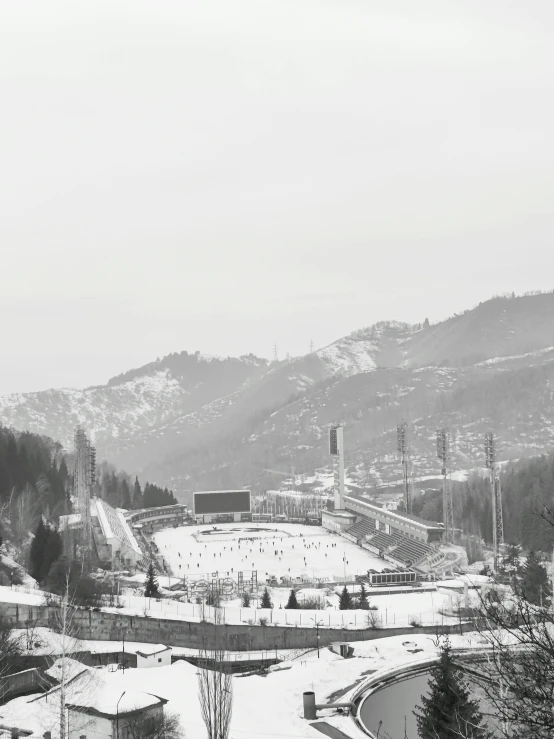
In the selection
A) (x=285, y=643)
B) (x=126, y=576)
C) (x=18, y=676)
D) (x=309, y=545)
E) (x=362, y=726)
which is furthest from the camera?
(x=309, y=545)

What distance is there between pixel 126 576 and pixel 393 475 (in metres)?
111

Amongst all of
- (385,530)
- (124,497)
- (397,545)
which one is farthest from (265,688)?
(124,497)

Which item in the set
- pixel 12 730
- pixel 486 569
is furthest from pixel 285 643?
pixel 486 569

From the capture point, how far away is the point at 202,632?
33.1 m

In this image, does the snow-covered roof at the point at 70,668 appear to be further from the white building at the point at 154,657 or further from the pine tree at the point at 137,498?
the pine tree at the point at 137,498

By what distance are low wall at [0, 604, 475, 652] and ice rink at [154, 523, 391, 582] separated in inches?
846

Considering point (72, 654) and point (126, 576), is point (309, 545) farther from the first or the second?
point (72, 654)

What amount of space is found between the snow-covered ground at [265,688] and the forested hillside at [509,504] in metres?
33.3

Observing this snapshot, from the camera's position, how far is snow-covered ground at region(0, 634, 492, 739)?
22.5 meters

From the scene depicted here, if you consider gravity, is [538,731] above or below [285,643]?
above

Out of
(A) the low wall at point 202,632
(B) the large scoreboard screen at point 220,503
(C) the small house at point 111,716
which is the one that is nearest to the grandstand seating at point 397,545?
(B) the large scoreboard screen at point 220,503

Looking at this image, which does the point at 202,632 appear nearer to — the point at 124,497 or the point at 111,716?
the point at 111,716

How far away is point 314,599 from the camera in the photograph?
41875 millimetres

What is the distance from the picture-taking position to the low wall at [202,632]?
A: 32656mm
